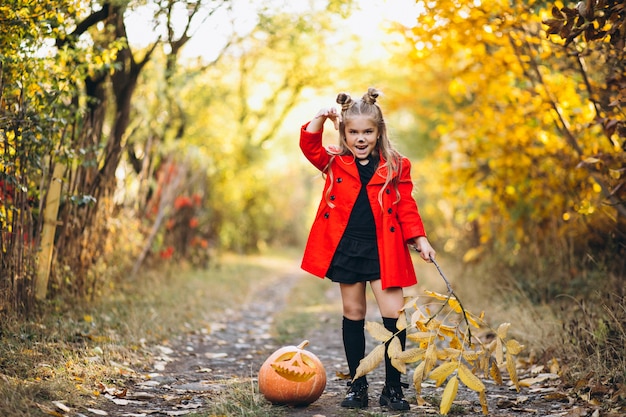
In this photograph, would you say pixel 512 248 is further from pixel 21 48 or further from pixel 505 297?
pixel 21 48

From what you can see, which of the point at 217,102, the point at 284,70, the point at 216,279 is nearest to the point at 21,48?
the point at 216,279

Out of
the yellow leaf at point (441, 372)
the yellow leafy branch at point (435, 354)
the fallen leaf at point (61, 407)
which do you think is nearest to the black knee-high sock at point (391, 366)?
the yellow leafy branch at point (435, 354)

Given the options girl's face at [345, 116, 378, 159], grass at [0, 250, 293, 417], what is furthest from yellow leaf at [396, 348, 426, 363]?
girl's face at [345, 116, 378, 159]

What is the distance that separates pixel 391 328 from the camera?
140 inches

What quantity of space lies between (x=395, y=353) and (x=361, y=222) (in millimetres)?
744

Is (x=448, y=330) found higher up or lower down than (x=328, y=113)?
lower down

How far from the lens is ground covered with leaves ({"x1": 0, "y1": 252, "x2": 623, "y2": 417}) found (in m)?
3.34

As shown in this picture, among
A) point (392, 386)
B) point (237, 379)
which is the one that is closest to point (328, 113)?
point (392, 386)

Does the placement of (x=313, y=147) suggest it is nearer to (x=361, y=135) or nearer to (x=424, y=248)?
(x=361, y=135)

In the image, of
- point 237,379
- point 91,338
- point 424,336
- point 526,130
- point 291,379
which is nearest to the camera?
point 424,336

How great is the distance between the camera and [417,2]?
17.1ft

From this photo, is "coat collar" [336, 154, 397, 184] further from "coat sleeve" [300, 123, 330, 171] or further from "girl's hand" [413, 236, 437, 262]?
"girl's hand" [413, 236, 437, 262]

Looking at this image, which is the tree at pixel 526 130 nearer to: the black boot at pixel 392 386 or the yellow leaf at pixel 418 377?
the black boot at pixel 392 386

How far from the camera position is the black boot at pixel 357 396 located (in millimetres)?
3516
